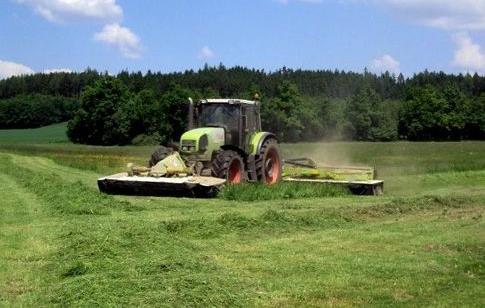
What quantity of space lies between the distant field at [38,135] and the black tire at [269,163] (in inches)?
2866

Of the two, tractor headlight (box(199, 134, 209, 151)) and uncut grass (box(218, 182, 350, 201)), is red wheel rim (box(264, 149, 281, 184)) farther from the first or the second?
tractor headlight (box(199, 134, 209, 151))

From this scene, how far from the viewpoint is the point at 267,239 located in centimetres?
1020

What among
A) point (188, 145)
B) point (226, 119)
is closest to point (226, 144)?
point (226, 119)

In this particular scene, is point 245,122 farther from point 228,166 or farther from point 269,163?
point 269,163

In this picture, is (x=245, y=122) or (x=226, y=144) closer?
(x=226, y=144)

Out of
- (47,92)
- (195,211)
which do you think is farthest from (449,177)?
(47,92)

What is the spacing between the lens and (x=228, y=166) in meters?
17.2

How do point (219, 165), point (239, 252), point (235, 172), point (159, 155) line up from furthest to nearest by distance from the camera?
point (235, 172)
point (159, 155)
point (219, 165)
point (239, 252)

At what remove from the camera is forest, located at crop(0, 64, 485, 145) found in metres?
84.3

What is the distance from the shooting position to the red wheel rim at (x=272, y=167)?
1976 centimetres

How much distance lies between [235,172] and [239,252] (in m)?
9.21

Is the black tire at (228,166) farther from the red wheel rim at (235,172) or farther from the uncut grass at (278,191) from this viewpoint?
the uncut grass at (278,191)

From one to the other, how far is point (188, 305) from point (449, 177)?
18.2 meters

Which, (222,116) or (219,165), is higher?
(222,116)
